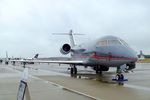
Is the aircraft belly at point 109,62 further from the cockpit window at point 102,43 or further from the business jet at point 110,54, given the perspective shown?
the cockpit window at point 102,43

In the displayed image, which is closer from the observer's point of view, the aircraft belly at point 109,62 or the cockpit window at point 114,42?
the aircraft belly at point 109,62

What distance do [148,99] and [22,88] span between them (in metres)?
4.99

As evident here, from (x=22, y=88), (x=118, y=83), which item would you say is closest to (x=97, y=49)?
(x=118, y=83)

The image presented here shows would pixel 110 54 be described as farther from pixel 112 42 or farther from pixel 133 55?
pixel 133 55

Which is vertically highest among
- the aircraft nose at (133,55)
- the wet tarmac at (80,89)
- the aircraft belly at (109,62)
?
Result: the aircraft nose at (133,55)

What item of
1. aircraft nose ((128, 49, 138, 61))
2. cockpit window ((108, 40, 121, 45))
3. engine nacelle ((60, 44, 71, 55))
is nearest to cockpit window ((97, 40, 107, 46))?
cockpit window ((108, 40, 121, 45))

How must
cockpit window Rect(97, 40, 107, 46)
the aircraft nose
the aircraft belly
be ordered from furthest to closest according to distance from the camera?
cockpit window Rect(97, 40, 107, 46), the aircraft belly, the aircraft nose

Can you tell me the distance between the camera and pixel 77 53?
27.1 metres

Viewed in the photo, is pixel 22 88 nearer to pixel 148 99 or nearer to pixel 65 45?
pixel 148 99

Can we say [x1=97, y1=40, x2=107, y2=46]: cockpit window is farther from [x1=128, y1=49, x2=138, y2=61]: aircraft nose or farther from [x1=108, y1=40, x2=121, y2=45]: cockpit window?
[x1=128, y1=49, x2=138, y2=61]: aircraft nose

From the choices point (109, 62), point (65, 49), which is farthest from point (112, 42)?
point (65, 49)

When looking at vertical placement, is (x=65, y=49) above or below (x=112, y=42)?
above

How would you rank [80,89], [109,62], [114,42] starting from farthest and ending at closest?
[114,42] → [109,62] → [80,89]

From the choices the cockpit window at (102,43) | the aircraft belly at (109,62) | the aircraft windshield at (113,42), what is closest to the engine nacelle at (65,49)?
the aircraft belly at (109,62)
